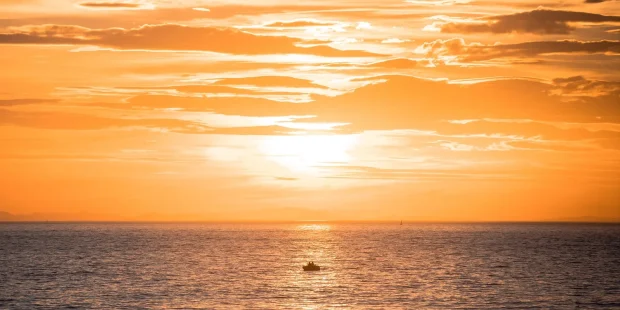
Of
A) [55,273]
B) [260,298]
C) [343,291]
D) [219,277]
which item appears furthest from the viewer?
[55,273]

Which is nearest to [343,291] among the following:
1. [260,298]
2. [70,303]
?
[260,298]

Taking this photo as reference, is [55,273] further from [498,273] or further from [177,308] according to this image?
[498,273]

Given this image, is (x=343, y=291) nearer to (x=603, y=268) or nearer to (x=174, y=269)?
(x=174, y=269)

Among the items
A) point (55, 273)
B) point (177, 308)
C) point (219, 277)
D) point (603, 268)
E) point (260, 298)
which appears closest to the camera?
point (177, 308)

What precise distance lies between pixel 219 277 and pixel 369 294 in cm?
3125

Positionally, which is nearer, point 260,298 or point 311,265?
point 260,298

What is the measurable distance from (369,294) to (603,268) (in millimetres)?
65425

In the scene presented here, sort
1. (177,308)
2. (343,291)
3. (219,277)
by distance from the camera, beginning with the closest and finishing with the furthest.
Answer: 1. (177,308)
2. (343,291)
3. (219,277)

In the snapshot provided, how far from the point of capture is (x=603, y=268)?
148m

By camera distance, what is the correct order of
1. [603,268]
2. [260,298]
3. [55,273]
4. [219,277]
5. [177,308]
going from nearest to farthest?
[177,308] < [260,298] < [219,277] < [55,273] < [603,268]

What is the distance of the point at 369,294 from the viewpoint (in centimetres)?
10144

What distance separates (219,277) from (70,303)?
3392 centimetres

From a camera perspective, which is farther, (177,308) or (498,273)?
(498,273)

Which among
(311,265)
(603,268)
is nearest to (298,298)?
(311,265)
